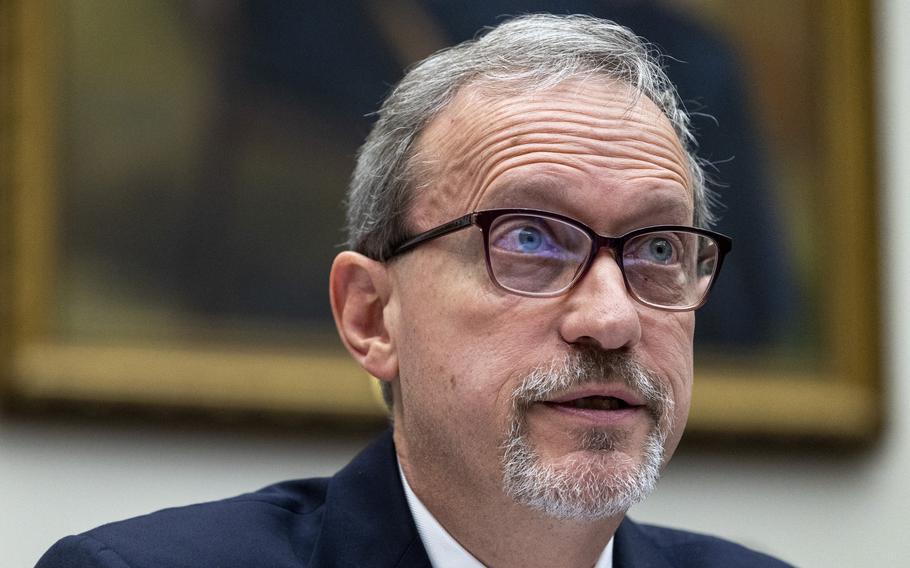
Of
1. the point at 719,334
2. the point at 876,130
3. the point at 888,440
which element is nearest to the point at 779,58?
the point at 876,130

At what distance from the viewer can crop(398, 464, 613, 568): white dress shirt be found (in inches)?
87.7

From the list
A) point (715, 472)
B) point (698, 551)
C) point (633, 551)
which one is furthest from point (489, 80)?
point (715, 472)

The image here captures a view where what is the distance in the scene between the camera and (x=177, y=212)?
3820 mm

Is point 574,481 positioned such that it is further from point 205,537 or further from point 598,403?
point 205,537

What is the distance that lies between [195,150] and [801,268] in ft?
7.41

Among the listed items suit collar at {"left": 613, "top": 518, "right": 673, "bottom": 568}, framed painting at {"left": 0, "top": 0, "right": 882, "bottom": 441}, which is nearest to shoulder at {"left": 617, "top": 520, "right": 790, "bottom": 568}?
suit collar at {"left": 613, "top": 518, "right": 673, "bottom": 568}

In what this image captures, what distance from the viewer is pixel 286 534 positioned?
2320mm

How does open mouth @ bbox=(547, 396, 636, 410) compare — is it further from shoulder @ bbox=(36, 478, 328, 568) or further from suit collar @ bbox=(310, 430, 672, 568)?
shoulder @ bbox=(36, 478, 328, 568)

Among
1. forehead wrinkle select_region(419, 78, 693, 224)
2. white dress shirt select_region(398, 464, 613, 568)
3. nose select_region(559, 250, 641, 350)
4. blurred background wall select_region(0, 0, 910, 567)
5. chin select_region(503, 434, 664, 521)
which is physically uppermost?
forehead wrinkle select_region(419, 78, 693, 224)

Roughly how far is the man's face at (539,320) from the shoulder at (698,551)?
0.57m

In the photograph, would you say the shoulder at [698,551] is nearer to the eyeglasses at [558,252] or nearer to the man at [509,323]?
the man at [509,323]

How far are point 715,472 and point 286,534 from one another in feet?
7.19

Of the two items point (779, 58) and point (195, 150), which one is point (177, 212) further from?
point (779, 58)

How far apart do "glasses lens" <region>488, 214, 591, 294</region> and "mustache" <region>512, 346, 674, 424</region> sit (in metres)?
0.14
